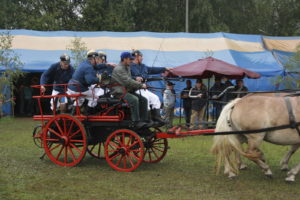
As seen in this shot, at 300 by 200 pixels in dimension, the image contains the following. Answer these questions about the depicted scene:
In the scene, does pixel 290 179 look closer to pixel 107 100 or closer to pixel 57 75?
pixel 107 100

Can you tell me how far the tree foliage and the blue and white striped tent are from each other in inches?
341

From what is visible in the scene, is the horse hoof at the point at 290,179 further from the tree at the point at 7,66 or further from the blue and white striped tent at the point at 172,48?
the blue and white striped tent at the point at 172,48

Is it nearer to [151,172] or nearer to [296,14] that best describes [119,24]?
[296,14]

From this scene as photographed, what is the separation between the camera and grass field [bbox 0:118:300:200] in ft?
18.3

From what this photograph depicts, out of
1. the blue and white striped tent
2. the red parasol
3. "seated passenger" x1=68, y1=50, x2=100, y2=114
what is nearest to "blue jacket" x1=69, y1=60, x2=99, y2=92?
"seated passenger" x1=68, y1=50, x2=100, y2=114

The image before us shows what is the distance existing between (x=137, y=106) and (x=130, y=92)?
13.8 inches

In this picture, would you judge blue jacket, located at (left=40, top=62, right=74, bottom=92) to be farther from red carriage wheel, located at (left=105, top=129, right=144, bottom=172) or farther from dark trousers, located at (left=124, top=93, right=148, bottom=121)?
red carriage wheel, located at (left=105, top=129, right=144, bottom=172)

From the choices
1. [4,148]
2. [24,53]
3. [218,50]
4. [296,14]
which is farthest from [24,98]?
[296,14]

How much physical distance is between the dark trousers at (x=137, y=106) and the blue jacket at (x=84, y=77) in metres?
0.69

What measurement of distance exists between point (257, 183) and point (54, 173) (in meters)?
3.18

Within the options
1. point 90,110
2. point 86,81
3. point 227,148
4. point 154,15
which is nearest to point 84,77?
point 86,81

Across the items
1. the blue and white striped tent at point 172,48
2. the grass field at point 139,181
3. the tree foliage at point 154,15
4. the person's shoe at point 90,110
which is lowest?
the grass field at point 139,181

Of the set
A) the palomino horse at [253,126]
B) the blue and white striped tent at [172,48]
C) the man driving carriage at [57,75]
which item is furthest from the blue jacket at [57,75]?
the blue and white striped tent at [172,48]

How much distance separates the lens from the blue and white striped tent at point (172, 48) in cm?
1803
